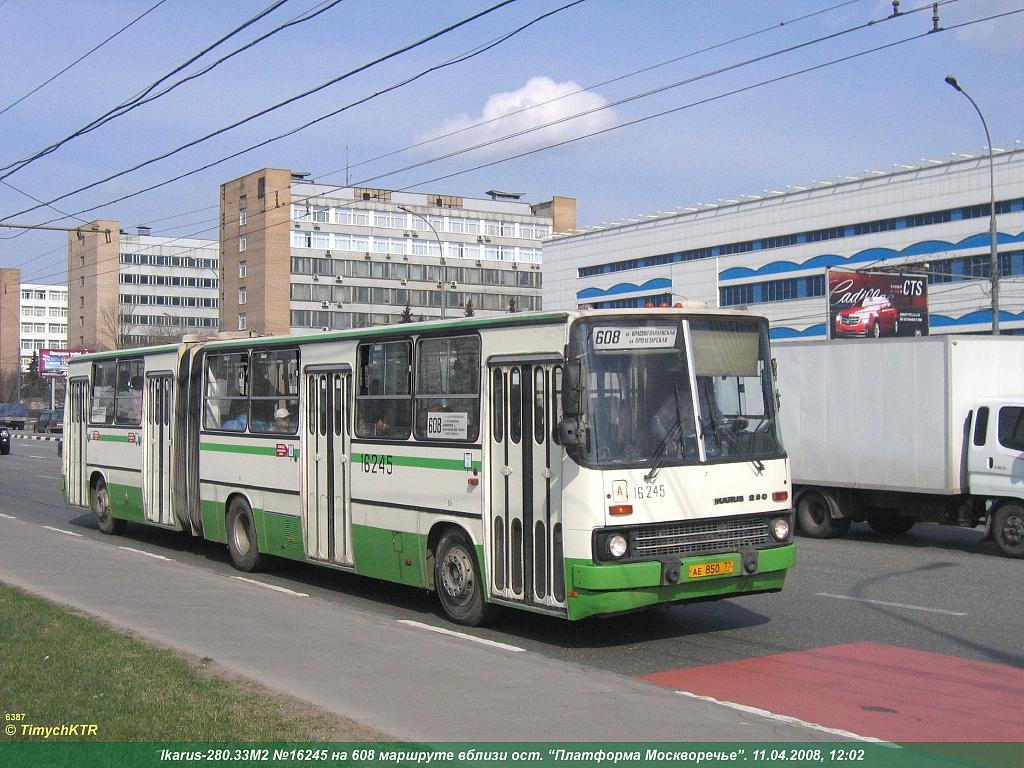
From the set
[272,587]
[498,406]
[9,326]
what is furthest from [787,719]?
[9,326]

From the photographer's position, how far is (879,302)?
5009 centimetres

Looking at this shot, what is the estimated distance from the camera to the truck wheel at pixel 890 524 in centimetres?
1883

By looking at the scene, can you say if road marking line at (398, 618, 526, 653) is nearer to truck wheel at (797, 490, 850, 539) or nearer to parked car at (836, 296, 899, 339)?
truck wheel at (797, 490, 850, 539)

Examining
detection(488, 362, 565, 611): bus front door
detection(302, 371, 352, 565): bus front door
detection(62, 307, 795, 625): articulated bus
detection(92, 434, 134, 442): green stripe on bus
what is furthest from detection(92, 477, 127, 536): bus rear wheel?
detection(488, 362, 565, 611): bus front door

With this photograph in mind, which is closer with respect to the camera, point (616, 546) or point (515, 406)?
point (616, 546)

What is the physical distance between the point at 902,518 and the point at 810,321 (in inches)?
1921

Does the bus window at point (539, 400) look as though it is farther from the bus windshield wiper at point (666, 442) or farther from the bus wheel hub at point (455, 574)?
the bus wheel hub at point (455, 574)

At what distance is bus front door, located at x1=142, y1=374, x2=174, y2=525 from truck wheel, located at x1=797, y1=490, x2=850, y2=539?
9624mm

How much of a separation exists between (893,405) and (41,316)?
16604cm

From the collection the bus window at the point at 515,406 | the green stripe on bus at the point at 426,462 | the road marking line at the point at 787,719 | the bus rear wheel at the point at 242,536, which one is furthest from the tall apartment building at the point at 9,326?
the road marking line at the point at 787,719

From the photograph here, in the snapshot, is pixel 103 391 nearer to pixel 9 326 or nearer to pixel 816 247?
pixel 816 247

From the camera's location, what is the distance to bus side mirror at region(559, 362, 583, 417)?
921 centimetres

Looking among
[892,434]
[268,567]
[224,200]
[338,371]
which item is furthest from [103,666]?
[224,200]

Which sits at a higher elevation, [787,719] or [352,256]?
[352,256]
